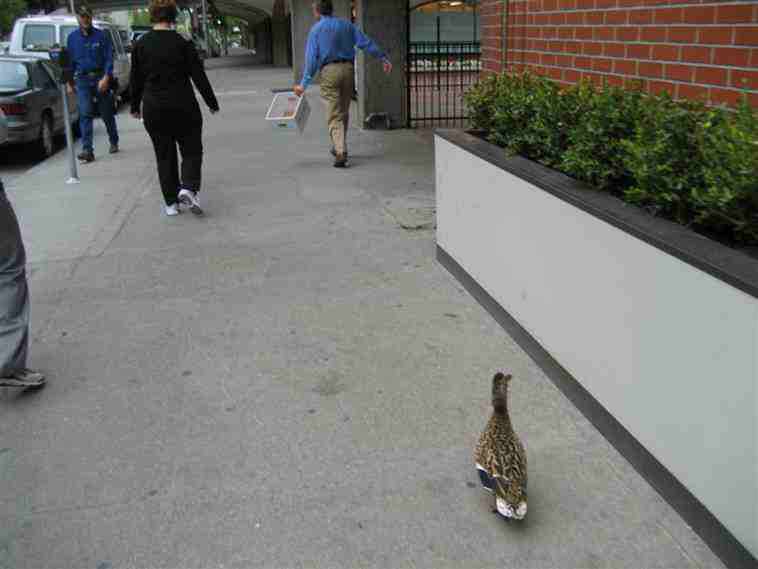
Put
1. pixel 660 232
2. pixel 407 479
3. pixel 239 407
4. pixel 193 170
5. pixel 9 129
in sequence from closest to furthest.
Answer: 1. pixel 660 232
2. pixel 407 479
3. pixel 239 407
4. pixel 193 170
5. pixel 9 129

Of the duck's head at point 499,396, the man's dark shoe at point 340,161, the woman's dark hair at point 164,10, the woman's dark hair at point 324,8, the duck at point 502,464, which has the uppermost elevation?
the woman's dark hair at point 324,8

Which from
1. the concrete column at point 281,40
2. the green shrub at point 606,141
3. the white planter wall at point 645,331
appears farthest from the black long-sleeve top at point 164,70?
the concrete column at point 281,40

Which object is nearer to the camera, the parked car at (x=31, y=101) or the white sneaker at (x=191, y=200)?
the white sneaker at (x=191, y=200)

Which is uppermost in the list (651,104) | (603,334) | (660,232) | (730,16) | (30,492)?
(730,16)

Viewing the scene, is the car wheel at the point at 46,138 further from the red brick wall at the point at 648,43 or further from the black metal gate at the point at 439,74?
the red brick wall at the point at 648,43

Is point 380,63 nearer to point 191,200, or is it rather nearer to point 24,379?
point 191,200

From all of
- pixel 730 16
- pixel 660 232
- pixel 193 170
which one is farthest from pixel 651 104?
pixel 193 170

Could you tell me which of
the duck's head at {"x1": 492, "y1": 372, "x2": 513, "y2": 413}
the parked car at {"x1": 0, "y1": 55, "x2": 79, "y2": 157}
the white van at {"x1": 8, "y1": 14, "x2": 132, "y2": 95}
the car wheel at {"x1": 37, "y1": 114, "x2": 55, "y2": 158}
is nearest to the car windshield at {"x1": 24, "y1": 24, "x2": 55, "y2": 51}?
the white van at {"x1": 8, "y1": 14, "x2": 132, "y2": 95}

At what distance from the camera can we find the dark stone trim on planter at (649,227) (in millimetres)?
2770

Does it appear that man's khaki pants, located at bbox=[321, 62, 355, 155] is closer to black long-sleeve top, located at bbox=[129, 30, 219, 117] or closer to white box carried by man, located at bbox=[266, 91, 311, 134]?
white box carried by man, located at bbox=[266, 91, 311, 134]

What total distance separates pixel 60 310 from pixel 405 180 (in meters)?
5.01

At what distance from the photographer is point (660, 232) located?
327 centimetres

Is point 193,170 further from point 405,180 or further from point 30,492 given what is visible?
point 30,492

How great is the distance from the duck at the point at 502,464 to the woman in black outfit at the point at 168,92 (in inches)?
226
